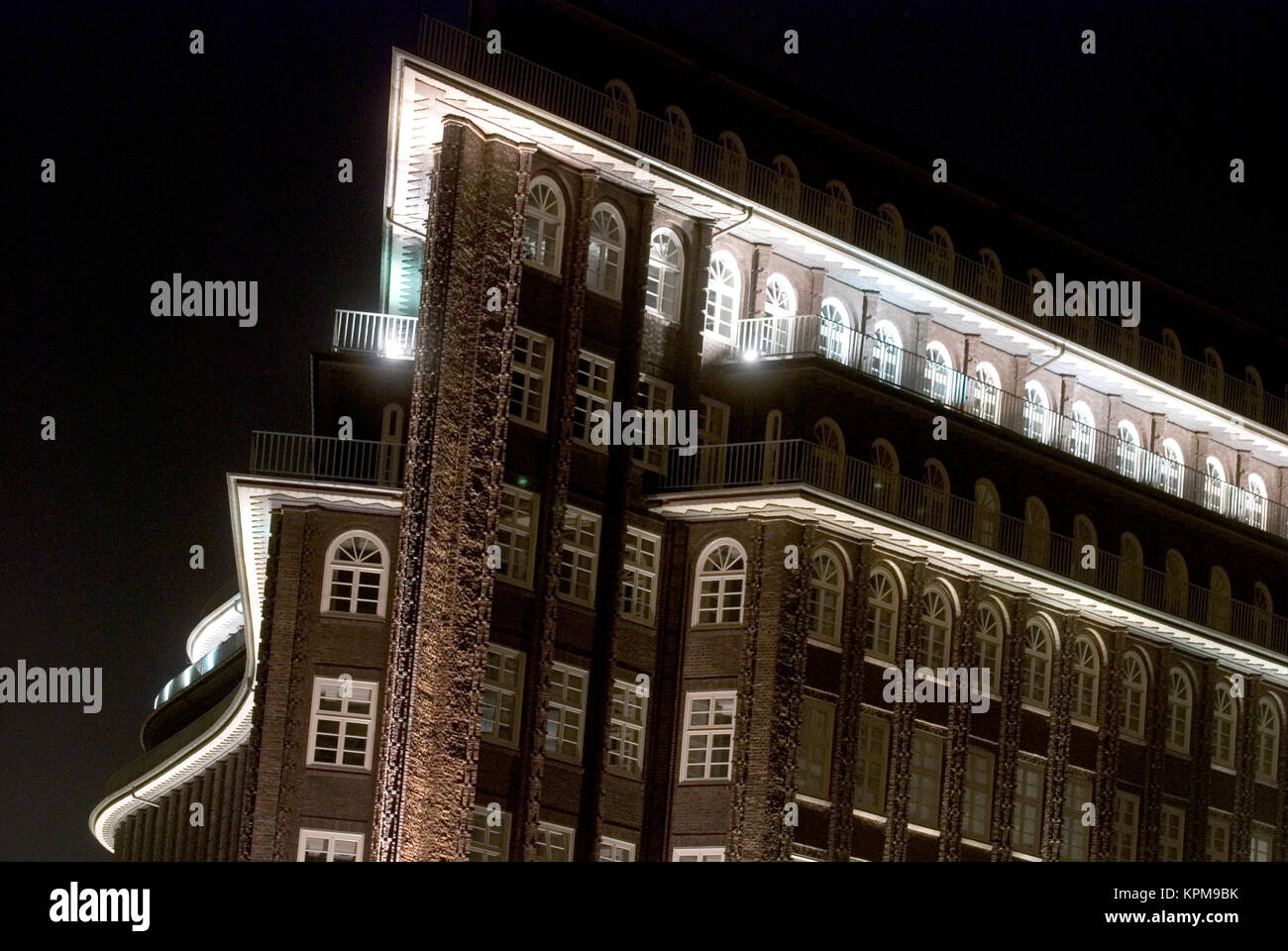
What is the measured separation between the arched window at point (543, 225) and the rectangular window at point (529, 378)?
4.89 feet

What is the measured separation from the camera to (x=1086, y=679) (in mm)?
59969

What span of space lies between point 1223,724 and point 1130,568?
211 inches

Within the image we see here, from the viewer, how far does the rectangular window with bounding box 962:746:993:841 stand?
5550cm

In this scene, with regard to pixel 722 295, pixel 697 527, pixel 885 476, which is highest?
pixel 722 295

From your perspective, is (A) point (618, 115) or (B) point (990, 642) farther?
(B) point (990, 642)

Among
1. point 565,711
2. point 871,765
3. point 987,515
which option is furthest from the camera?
point 987,515

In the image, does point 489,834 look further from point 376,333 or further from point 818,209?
point 818,209

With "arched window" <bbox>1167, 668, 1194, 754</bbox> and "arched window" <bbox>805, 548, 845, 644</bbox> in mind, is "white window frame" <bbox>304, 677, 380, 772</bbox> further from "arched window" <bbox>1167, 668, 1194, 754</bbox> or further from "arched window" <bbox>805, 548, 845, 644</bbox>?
"arched window" <bbox>1167, 668, 1194, 754</bbox>

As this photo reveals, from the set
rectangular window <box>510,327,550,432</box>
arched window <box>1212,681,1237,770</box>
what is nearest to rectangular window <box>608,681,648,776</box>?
rectangular window <box>510,327,550,432</box>

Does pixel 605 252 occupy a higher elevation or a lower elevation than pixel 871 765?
higher

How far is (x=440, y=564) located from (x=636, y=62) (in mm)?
11986

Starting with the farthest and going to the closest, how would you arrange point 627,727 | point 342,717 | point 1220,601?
point 1220,601, point 627,727, point 342,717

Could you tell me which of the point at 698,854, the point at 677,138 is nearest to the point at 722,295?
the point at 677,138
